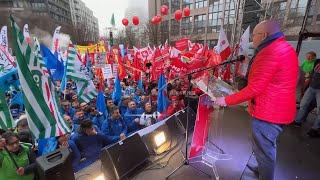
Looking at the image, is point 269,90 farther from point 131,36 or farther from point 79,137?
point 131,36

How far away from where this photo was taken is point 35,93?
2.47 meters

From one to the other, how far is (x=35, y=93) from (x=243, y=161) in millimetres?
3054

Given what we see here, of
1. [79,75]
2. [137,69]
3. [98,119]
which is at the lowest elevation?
[98,119]

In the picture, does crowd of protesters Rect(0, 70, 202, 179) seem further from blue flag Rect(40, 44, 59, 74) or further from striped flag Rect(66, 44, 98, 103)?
blue flag Rect(40, 44, 59, 74)

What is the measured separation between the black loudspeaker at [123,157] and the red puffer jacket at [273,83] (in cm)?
162

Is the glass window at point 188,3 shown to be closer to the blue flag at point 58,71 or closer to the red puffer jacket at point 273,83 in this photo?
the blue flag at point 58,71

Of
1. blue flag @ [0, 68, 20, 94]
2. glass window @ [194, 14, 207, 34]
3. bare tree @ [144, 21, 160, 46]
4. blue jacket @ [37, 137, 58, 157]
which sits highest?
glass window @ [194, 14, 207, 34]

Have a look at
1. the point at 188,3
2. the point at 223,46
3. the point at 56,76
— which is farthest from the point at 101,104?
the point at 188,3

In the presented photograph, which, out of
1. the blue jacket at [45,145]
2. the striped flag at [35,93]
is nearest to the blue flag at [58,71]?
the blue jacket at [45,145]

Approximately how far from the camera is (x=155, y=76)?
849 cm

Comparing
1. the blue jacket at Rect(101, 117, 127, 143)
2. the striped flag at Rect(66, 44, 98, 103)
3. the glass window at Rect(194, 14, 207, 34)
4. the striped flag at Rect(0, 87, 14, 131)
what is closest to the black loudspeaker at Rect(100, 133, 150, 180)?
the striped flag at Rect(0, 87, 14, 131)

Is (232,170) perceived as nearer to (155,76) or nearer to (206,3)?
(155,76)

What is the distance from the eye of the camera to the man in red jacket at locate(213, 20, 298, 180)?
1933 millimetres

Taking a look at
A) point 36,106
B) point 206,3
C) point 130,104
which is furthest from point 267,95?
point 206,3
